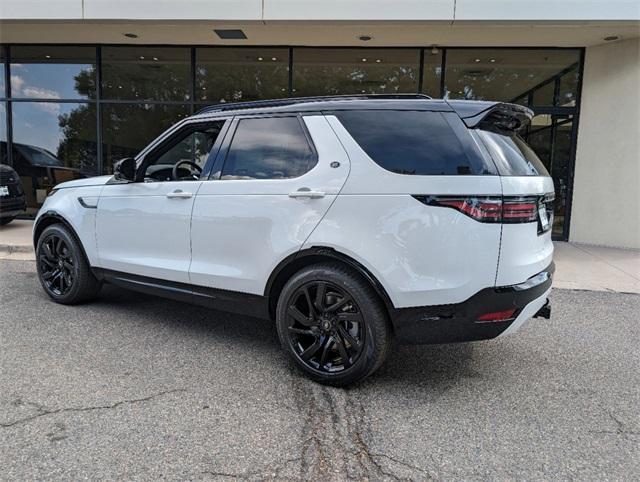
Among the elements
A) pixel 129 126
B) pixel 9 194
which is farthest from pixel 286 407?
pixel 129 126

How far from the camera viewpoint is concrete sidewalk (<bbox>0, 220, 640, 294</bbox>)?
6.32 meters

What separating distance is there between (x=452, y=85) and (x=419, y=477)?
890cm

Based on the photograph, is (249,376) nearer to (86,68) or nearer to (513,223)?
(513,223)

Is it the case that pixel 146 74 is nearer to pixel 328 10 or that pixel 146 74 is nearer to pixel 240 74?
pixel 240 74

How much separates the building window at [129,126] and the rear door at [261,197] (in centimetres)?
744

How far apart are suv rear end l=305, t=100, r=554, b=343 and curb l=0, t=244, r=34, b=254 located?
6330 mm

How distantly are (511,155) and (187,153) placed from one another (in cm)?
307

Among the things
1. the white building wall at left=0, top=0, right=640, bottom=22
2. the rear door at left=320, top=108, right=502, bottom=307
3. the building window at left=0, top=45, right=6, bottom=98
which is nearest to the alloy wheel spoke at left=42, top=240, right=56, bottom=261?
the rear door at left=320, top=108, right=502, bottom=307

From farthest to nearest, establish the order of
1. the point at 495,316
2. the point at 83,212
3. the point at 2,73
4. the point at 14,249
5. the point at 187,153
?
the point at 2,73, the point at 14,249, the point at 187,153, the point at 83,212, the point at 495,316

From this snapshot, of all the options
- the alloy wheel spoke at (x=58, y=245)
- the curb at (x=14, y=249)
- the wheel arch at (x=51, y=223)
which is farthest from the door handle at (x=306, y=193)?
the curb at (x=14, y=249)

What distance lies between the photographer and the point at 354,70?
10.1 metres

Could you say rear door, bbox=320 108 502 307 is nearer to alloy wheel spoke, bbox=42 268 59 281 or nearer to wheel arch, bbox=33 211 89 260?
wheel arch, bbox=33 211 89 260

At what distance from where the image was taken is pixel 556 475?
2.39 metres

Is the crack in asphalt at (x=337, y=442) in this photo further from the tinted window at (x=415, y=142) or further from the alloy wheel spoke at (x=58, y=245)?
the alloy wheel spoke at (x=58, y=245)
